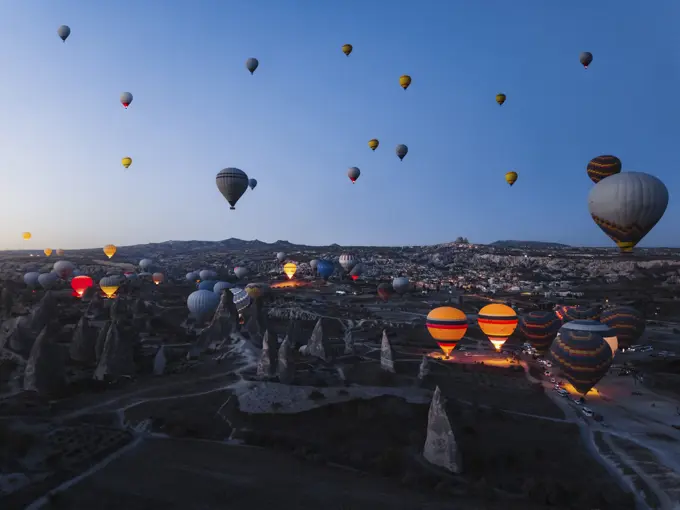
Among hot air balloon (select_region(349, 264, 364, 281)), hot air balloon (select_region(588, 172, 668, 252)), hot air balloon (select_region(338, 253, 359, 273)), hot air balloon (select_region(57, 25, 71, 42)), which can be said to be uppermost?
hot air balloon (select_region(57, 25, 71, 42))

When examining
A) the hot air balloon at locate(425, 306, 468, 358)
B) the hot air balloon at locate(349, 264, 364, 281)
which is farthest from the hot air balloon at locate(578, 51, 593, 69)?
the hot air balloon at locate(349, 264, 364, 281)

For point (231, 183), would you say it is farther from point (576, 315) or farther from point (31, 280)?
point (31, 280)

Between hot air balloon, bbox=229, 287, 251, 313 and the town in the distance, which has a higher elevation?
hot air balloon, bbox=229, 287, 251, 313

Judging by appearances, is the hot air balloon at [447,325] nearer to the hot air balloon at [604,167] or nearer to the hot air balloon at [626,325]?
the hot air balloon at [626,325]

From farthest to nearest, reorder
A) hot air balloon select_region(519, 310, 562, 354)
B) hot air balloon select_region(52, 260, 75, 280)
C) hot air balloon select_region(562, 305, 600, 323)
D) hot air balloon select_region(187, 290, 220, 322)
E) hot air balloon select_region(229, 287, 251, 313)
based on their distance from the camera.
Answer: hot air balloon select_region(52, 260, 75, 280) < hot air balloon select_region(229, 287, 251, 313) < hot air balloon select_region(187, 290, 220, 322) < hot air balloon select_region(562, 305, 600, 323) < hot air balloon select_region(519, 310, 562, 354)

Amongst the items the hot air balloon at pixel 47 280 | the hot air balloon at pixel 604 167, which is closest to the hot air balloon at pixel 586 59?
the hot air balloon at pixel 604 167

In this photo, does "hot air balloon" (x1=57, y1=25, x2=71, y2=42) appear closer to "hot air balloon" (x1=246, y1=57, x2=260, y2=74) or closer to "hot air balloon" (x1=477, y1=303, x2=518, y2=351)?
"hot air balloon" (x1=246, y1=57, x2=260, y2=74)

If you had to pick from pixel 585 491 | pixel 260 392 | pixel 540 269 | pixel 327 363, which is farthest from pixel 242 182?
pixel 540 269

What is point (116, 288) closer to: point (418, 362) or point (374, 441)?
point (418, 362)

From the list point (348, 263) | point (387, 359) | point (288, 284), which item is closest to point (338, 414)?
point (387, 359)
